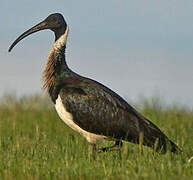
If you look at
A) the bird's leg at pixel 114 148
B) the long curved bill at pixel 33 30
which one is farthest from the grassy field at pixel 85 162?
the long curved bill at pixel 33 30

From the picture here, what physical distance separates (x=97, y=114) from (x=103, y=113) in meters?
0.11

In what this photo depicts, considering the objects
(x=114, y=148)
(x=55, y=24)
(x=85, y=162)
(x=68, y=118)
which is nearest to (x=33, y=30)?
(x=55, y=24)

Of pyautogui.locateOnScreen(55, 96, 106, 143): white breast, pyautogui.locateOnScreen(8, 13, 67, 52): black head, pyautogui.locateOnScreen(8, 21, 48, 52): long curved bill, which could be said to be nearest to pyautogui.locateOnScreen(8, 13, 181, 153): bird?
pyautogui.locateOnScreen(55, 96, 106, 143): white breast

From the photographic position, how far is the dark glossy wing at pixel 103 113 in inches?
384

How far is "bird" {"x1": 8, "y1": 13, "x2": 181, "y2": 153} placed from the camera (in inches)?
384

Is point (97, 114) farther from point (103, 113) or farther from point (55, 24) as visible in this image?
point (55, 24)

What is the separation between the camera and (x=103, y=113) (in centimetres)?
997

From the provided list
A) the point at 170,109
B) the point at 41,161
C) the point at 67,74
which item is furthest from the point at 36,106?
the point at 41,161

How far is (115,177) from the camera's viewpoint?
7414mm

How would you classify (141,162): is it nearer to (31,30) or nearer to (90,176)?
(90,176)

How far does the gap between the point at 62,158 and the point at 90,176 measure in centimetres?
119

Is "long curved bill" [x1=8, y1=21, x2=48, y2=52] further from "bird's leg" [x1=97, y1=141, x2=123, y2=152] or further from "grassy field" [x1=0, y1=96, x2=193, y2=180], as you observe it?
"bird's leg" [x1=97, y1=141, x2=123, y2=152]

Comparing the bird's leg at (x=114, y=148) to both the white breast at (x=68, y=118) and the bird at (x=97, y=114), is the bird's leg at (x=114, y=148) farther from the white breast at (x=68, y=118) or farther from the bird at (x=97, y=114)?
the white breast at (x=68, y=118)

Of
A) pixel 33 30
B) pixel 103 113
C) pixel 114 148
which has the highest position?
pixel 33 30
